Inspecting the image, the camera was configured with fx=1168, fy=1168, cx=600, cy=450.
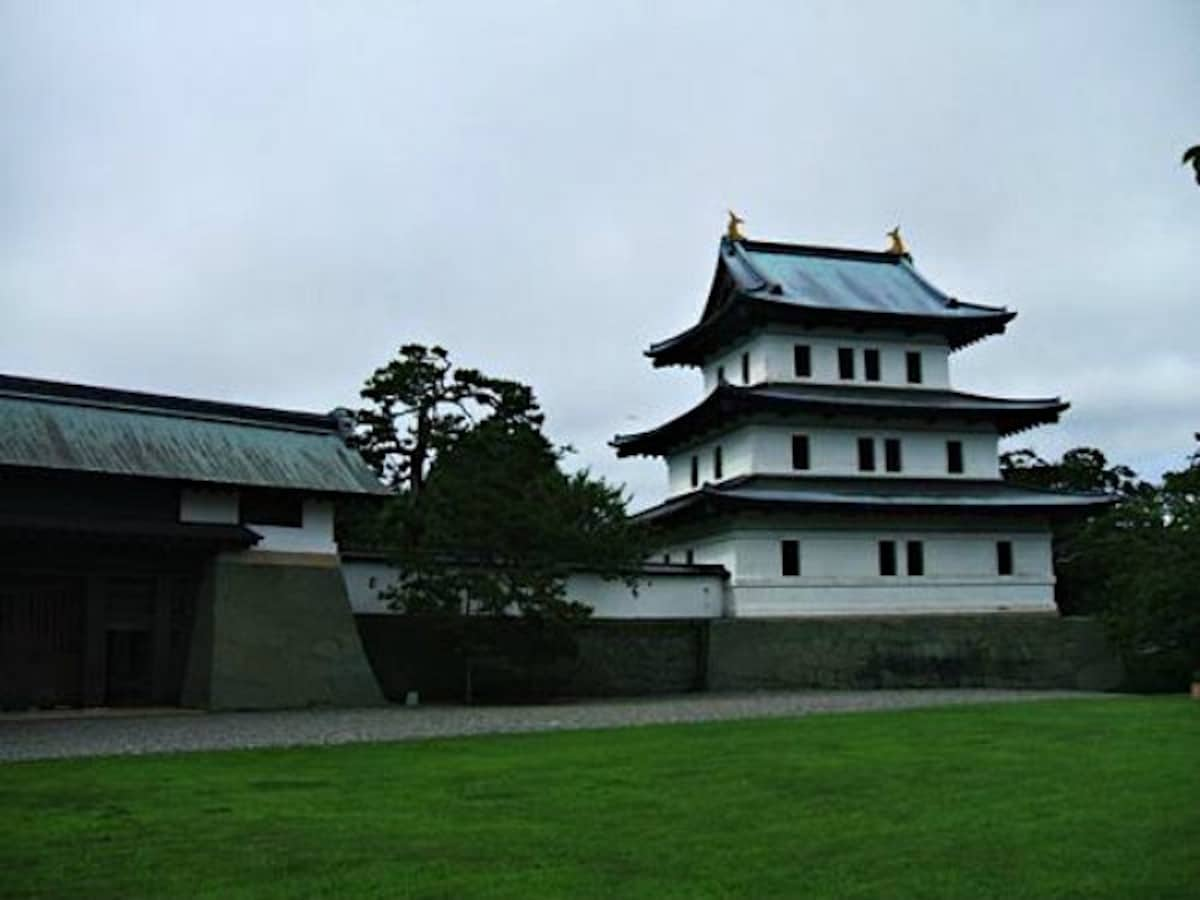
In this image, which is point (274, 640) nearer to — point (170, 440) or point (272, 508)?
point (272, 508)

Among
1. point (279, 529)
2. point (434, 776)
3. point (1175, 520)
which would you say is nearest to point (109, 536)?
point (279, 529)

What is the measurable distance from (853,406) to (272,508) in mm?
16044

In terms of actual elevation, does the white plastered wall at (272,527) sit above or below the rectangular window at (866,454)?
below

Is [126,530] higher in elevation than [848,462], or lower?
lower

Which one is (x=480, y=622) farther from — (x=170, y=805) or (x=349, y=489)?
(x=170, y=805)

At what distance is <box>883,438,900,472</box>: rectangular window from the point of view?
33531 millimetres

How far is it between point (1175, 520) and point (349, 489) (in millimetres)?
19751

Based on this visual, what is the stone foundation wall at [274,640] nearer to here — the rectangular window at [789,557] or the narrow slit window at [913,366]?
the rectangular window at [789,557]

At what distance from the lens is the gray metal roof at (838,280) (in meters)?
33.8

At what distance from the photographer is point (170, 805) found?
32.4 ft

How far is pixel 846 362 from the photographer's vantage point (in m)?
34.2

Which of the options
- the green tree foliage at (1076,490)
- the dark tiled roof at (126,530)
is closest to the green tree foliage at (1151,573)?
the green tree foliage at (1076,490)

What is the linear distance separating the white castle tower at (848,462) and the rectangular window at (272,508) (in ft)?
34.9

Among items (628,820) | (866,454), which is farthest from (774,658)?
(628,820)
